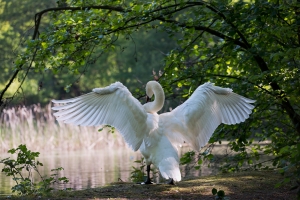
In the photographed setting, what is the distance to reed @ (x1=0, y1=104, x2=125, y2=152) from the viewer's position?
1645 cm

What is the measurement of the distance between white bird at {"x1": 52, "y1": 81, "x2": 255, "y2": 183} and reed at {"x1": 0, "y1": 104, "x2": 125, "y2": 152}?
9675mm

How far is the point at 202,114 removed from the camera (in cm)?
693

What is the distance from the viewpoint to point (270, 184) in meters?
6.99

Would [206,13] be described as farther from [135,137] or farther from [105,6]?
[135,137]

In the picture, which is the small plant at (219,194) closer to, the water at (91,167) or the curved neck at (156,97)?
the curved neck at (156,97)

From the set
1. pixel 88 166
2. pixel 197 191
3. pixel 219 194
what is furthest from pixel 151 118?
pixel 88 166

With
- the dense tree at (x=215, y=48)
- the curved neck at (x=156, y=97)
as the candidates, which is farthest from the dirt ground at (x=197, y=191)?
the curved neck at (x=156, y=97)

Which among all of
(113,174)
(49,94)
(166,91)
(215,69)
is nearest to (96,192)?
(166,91)

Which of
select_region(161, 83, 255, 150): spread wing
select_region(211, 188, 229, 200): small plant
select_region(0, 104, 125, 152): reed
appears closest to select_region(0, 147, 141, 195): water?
select_region(0, 104, 125, 152): reed

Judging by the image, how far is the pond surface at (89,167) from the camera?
394 inches

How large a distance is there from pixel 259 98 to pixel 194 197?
198 centimetres

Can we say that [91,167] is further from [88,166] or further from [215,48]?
[215,48]

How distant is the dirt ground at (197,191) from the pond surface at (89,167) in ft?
5.53

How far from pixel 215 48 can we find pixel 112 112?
8.03 ft
